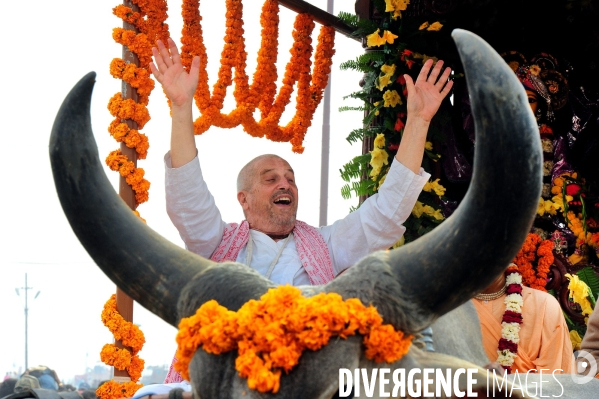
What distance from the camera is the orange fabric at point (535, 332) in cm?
434

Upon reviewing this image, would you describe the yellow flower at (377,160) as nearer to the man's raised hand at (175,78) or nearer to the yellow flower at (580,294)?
the yellow flower at (580,294)

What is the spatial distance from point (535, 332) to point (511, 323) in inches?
7.0

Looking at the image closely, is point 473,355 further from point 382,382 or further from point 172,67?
point 172,67

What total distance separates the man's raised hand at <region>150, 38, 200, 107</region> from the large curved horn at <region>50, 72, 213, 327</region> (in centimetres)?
148

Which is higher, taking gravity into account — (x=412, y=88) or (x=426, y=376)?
(x=412, y=88)

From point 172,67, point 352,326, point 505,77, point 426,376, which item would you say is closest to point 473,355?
point 426,376

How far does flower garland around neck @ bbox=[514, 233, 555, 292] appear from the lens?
4832 millimetres

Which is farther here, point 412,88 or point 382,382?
point 412,88

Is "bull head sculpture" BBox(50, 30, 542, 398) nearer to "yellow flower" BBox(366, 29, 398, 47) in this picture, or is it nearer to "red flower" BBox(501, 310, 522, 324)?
"red flower" BBox(501, 310, 522, 324)

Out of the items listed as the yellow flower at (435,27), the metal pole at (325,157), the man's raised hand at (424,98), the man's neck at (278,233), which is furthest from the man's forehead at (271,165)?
the metal pole at (325,157)

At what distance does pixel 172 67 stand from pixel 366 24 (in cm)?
243

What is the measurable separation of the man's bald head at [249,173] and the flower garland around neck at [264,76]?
40.2 inches

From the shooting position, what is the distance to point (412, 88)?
12.2 ft

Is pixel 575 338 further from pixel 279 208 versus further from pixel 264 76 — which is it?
pixel 264 76
